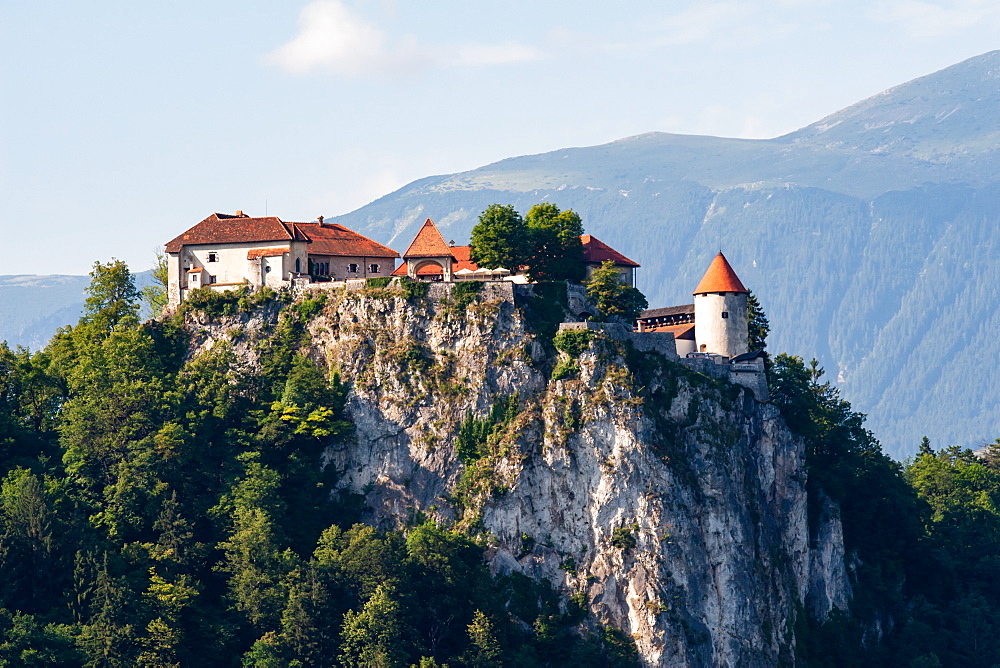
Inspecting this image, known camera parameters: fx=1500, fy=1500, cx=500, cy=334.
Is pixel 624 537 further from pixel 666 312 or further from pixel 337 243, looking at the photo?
pixel 337 243

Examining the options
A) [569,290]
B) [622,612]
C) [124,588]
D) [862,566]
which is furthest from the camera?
[862,566]

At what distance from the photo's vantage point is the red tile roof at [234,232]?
116812mm

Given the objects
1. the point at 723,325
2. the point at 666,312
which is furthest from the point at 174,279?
the point at 723,325

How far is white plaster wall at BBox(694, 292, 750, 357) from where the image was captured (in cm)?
11538

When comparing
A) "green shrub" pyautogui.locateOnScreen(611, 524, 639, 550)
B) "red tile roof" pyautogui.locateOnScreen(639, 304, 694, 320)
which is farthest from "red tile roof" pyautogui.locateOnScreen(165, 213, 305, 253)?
"green shrub" pyautogui.locateOnScreen(611, 524, 639, 550)

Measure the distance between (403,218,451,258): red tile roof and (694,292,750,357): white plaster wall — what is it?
67.3ft

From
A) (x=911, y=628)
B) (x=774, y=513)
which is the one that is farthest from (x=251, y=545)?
(x=911, y=628)

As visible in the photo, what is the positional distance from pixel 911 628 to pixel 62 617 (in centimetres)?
6886

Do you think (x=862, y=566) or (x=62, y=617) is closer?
(x=62, y=617)

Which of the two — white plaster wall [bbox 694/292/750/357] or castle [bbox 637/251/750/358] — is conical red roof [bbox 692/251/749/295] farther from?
white plaster wall [bbox 694/292/750/357]

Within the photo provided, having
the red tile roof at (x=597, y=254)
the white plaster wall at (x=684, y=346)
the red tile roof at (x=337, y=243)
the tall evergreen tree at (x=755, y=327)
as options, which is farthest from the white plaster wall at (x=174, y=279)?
the tall evergreen tree at (x=755, y=327)

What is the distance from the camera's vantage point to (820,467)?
410 feet

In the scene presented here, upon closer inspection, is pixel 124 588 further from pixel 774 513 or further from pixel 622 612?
pixel 774 513

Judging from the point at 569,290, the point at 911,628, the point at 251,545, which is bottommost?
the point at 911,628
